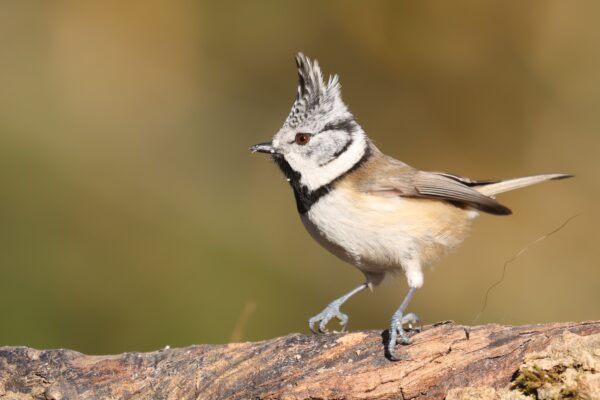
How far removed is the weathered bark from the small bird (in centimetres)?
46

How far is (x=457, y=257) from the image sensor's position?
6188 millimetres

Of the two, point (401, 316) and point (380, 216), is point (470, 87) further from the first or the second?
point (401, 316)

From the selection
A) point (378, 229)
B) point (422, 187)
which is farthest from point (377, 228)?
point (422, 187)

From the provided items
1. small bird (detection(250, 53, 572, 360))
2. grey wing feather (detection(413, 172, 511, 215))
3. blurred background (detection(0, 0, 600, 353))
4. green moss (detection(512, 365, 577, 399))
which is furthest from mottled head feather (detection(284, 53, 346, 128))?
blurred background (detection(0, 0, 600, 353))

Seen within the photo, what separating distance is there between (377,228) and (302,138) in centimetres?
62

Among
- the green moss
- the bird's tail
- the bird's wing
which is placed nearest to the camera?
the green moss

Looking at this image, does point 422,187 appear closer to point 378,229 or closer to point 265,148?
point 378,229

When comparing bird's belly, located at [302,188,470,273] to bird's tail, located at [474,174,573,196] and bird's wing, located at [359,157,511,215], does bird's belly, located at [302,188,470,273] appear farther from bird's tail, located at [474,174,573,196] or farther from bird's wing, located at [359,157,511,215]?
bird's tail, located at [474,174,573,196]

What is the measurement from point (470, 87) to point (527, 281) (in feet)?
5.50

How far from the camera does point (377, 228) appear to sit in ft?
11.0

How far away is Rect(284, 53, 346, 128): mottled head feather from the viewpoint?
11.9ft

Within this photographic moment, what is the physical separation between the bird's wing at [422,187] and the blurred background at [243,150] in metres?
2.06

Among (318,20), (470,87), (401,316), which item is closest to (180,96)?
(318,20)

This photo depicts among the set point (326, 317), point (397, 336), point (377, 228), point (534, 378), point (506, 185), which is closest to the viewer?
point (534, 378)
